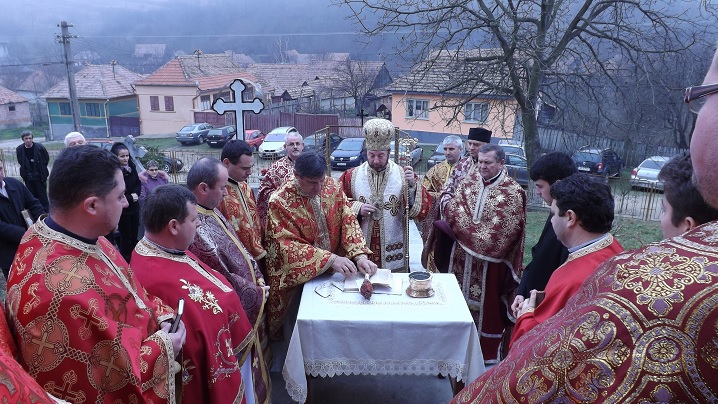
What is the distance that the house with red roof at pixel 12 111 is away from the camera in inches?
1644

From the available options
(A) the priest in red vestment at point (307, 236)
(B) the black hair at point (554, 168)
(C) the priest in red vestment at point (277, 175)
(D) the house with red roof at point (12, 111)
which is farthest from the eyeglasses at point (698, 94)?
(D) the house with red roof at point (12, 111)

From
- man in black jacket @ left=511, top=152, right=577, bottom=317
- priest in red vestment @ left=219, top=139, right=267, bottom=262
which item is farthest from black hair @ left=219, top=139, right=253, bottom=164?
man in black jacket @ left=511, top=152, right=577, bottom=317

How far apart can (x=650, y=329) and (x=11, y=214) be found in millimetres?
5733

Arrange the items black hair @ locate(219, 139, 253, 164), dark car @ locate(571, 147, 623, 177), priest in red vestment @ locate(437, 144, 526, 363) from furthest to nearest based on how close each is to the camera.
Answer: dark car @ locate(571, 147, 623, 177) → priest in red vestment @ locate(437, 144, 526, 363) → black hair @ locate(219, 139, 253, 164)

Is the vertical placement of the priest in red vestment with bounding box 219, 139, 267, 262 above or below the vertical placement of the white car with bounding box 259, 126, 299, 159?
above

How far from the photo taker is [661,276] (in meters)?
0.86

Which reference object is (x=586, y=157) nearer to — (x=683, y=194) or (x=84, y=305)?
(x=683, y=194)

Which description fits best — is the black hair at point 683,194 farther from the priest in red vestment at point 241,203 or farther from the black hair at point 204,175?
the priest in red vestment at point 241,203

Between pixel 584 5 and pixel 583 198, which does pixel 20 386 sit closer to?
pixel 583 198

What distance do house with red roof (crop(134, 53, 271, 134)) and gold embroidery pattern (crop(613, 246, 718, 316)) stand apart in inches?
1428

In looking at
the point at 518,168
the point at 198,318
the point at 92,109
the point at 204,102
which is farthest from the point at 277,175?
the point at 92,109

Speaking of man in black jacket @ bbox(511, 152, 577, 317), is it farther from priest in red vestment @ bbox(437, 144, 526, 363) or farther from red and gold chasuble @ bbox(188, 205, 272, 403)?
red and gold chasuble @ bbox(188, 205, 272, 403)

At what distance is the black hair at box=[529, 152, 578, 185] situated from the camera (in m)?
3.62

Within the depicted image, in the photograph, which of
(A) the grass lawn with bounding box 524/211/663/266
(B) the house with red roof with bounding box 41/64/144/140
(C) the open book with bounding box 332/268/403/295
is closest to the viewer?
(C) the open book with bounding box 332/268/403/295
